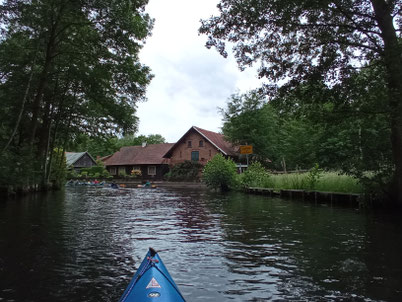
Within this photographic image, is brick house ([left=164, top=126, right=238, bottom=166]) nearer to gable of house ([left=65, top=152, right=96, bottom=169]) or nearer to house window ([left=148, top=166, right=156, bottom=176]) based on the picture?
house window ([left=148, top=166, right=156, bottom=176])

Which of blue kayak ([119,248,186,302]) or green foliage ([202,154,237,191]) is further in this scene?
green foliage ([202,154,237,191])

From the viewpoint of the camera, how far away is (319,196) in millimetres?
17625

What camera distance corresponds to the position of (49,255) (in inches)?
253

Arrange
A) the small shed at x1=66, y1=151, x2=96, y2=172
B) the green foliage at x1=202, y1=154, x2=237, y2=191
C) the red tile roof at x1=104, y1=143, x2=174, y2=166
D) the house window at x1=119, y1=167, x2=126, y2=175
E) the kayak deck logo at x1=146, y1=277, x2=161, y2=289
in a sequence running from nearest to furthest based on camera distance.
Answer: the kayak deck logo at x1=146, y1=277, x2=161, y2=289 < the green foliage at x1=202, y1=154, x2=237, y2=191 < the red tile roof at x1=104, y1=143, x2=174, y2=166 < the house window at x1=119, y1=167, x2=126, y2=175 < the small shed at x1=66, y1=151, x2=96, y2=172

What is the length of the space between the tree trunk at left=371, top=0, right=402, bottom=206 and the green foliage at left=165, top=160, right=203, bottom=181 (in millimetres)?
36399

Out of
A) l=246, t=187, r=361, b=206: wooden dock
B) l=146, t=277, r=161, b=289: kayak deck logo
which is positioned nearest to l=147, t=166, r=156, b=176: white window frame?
l=246, t=187, r=361, b=206: wooden dock

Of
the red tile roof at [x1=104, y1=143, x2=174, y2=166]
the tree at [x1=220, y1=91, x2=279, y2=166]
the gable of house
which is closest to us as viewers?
the tree at [x1=220, y1=91, x2=279, y2=166]

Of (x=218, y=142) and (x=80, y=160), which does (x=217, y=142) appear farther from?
(x=80, y=160)

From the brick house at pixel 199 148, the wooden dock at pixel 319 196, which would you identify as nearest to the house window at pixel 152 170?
the brick house at pixel 199 148

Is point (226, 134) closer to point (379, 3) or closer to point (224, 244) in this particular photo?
point (379, 3)

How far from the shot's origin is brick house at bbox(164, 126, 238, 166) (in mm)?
48250

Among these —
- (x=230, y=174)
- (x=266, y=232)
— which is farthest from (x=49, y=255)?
(x=230, y=174)

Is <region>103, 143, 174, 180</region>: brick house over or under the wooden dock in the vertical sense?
over

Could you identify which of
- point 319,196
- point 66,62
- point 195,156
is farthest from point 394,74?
point 195,156
